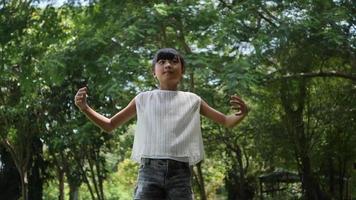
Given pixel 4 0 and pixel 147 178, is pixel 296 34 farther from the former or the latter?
pixel 147 178

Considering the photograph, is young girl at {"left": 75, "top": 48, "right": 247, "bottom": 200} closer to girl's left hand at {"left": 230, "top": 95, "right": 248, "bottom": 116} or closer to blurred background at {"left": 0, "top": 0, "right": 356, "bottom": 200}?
girl's left hand at {"left": 230, "top": 95, "right": 248, "bottom": 116}

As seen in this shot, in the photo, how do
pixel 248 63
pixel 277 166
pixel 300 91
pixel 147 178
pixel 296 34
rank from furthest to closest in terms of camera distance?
1. pixel 277 166
2. pixel 300 91
3. pixel 296 34
4. pixel 248 63
5. pixel 147 178

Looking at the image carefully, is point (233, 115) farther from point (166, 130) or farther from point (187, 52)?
point (187, 52)

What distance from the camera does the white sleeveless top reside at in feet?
7.45

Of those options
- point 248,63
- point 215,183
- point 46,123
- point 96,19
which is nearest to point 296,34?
point 248,63

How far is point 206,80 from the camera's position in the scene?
297 inches

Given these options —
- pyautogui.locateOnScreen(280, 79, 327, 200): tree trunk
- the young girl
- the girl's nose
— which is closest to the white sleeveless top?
the young girl

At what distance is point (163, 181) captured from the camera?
2230 mm

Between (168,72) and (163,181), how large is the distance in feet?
1.60

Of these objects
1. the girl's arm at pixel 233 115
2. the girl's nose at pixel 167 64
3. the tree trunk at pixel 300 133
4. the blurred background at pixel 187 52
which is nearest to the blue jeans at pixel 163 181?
the girl's arm at pixel 233 115

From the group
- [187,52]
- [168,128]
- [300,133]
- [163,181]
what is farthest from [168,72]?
[300,133]

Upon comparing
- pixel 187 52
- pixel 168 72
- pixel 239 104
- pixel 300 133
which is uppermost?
pixel 187 52

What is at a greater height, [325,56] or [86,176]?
[325,56]

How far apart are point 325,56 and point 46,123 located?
7.26m
